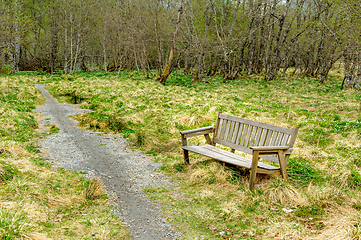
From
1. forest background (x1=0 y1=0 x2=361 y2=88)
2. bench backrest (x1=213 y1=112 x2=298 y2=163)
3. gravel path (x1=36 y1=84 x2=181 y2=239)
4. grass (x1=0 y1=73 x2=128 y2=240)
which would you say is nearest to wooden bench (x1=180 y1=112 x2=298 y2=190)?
bench backrest (x1=213 y1=112 x2=298 y2=163)

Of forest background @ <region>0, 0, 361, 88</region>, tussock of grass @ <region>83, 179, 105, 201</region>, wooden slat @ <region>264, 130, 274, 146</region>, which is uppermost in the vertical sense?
forest background @ <region>0, 0, 361, 88</region>

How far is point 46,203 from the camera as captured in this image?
3867 mm

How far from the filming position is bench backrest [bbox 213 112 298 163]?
4.72 m

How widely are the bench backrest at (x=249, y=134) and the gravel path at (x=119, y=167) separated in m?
1.69

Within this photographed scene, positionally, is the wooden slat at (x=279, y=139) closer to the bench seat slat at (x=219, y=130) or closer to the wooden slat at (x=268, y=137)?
the wooden slat at (x=268, y=137)

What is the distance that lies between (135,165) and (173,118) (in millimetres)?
4245

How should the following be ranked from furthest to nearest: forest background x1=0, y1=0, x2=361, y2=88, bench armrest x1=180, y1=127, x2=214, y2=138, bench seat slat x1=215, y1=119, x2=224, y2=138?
forest background x1=0, y1=0, x2=361, y2=88 < bench seat slat x1=215, y1=119, x2=224, y2=138 < bench armrest x1=180, y1=127, x2=214, y2=138

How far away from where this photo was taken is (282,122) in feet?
30.6

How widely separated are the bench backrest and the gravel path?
66.6 inches

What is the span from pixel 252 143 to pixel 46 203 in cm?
381

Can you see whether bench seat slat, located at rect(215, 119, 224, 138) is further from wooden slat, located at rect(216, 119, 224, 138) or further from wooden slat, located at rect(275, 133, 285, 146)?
wooden slat, located at rect(275, 133, 285, 146)

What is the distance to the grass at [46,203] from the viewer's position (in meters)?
3.13

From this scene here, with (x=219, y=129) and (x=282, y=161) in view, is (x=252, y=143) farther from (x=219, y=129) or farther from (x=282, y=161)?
(x=219, y=129)

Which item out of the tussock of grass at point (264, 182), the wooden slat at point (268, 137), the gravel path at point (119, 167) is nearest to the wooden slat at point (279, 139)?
the wooden slat at point (268, 137)
